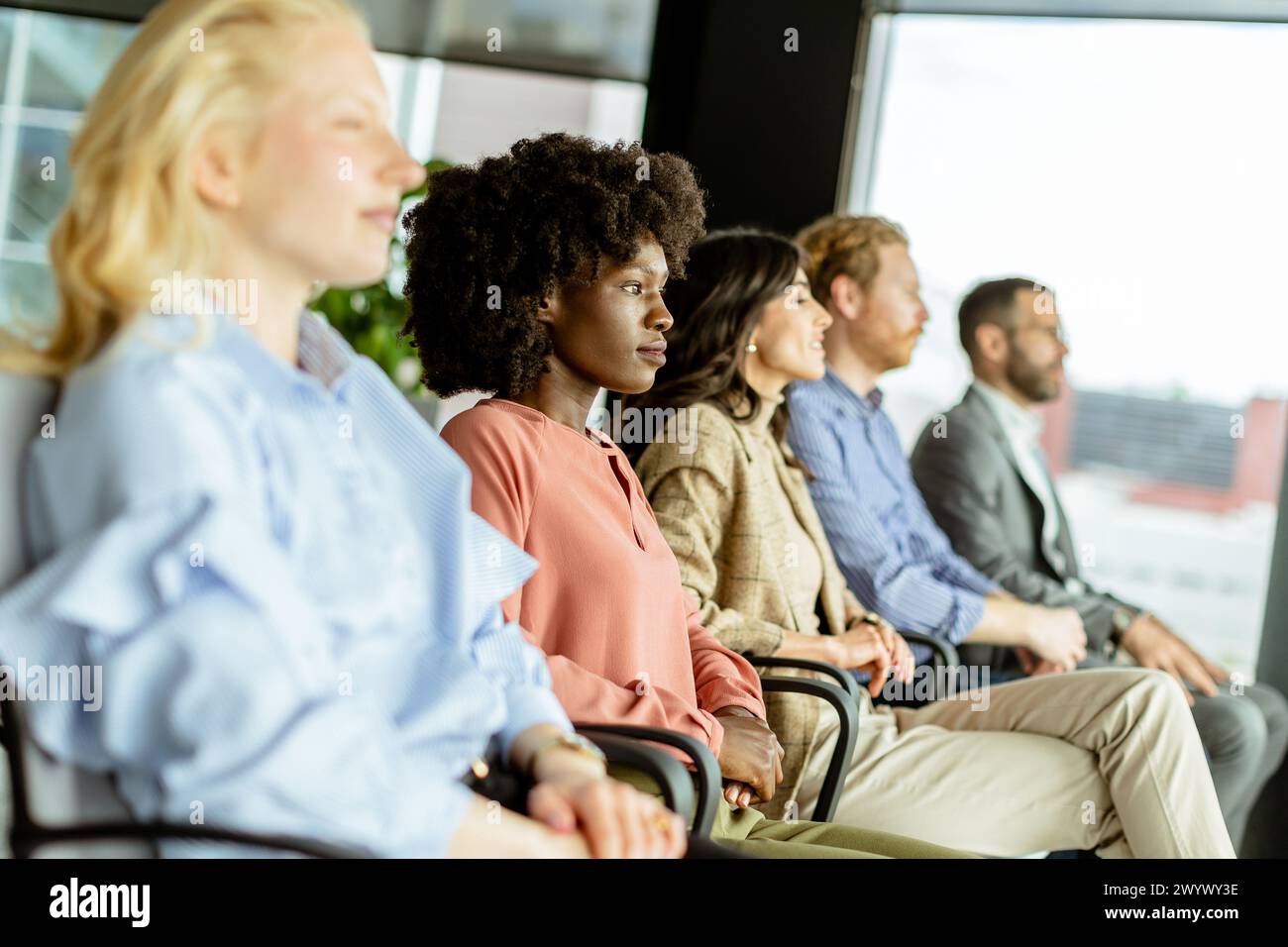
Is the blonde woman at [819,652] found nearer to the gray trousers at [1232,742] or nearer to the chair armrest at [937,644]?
the chair armrest at [937,644]

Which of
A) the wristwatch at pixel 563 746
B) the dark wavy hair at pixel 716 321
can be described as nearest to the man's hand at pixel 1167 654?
the dark wavy hair at pixel 716 321

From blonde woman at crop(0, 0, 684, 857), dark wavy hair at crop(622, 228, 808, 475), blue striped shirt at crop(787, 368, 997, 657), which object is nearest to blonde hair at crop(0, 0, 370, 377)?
blonde woman at crop(0, 0, 684, 857)

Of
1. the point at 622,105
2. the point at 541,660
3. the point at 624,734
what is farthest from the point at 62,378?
the point at 622,105

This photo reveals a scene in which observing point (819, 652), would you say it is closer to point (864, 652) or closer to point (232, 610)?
point (864, 652)

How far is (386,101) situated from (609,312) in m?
0.57

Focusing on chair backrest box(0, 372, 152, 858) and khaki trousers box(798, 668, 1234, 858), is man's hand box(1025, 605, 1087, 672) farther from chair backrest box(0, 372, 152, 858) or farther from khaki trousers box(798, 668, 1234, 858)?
chair backrest box(0, 372, 152, 858)

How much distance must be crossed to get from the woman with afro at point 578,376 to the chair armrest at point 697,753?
96mm

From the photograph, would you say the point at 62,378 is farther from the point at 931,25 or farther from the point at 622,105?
the point at 622,105

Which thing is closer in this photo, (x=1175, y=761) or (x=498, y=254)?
(x=498, y=254)

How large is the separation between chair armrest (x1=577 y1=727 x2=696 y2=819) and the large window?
3297mm

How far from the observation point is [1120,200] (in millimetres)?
5090

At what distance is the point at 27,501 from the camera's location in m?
1.05

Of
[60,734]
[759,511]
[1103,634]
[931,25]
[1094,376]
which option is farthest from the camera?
[1094,376]

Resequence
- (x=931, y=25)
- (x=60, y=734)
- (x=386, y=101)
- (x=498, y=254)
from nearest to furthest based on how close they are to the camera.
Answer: (x=60, y=734), (x=386, y=101), (x=498, y=254), (x=931, y=25)
